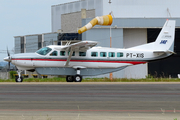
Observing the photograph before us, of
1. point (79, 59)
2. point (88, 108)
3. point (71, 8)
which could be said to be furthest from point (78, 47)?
point (71, 8)

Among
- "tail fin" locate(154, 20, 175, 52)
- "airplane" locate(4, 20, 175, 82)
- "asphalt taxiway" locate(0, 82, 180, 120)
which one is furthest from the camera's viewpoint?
"tail fin" locate(154, 20, 175, 52)

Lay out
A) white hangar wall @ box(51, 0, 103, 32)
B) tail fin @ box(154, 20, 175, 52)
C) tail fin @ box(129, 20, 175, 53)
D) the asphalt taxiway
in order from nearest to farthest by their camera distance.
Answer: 1. the asphalt taxiway
2. tail fin @ box(129, 20, 175, 53)
3. tail fin @ box(154, 20, 175, 52)
4. white hangar wall @ box(51, 0, 103, 32)

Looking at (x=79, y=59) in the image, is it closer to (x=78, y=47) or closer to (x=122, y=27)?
(x=78, y=47)

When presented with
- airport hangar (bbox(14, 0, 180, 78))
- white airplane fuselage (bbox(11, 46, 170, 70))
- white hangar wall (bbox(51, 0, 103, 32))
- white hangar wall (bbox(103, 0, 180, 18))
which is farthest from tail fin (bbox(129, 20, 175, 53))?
white hangar wall (bbox(51, 0, 103, 32))

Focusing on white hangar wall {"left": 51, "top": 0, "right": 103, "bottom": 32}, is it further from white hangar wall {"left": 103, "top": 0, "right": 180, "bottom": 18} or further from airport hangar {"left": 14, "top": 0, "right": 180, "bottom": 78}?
white hangar wall {"left": 103, "top": 0, "right": 180, "bottom": 18}

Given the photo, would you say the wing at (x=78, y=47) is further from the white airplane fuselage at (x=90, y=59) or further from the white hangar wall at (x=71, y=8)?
the white hangar wall at (x=71, y=8)

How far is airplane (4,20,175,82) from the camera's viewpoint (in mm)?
23984

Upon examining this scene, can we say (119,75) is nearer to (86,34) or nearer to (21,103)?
(86,34)

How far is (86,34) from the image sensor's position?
131 ft

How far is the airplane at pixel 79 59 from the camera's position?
23984mm

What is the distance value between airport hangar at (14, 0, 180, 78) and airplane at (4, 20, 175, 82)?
146 cm

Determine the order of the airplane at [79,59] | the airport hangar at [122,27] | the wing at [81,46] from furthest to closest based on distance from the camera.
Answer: the airport hangar at [122,27] < the airplane at [79,59] < the wing at [81,46]

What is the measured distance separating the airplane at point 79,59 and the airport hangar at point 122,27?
1.46 m

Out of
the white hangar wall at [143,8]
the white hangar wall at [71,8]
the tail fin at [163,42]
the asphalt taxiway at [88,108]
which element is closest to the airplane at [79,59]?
the tail fin at [163,42]
